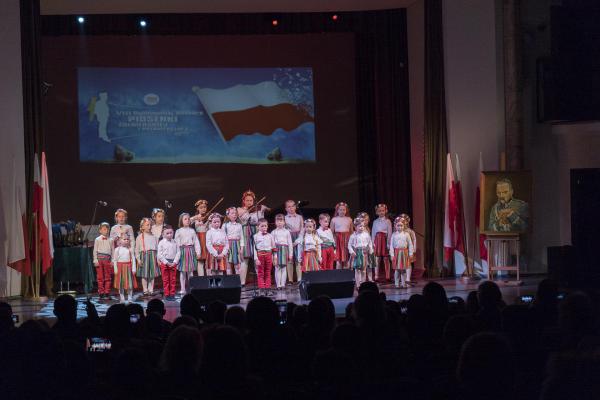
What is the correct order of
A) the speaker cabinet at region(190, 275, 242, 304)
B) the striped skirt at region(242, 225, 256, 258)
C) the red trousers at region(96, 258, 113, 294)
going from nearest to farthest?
the speaker cabinet at region(190, 275, 242, 304) → the red trousers at region(96, 258, 113, 294) → the striped skirt at region(242, 225, 256, 258)

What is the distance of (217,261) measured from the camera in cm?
1285

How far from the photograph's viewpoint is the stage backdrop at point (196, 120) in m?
15.3

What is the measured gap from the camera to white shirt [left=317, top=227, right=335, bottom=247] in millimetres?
12742

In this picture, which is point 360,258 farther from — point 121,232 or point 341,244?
point 121,232

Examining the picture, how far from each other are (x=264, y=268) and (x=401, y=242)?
213cm

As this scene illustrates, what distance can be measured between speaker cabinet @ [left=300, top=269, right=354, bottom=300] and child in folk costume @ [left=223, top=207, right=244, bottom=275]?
172 centimetres

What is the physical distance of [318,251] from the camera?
499 inches

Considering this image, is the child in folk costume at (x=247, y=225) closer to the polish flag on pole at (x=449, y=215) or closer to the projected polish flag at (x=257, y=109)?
the projected polish flag at (x=257, y=109)

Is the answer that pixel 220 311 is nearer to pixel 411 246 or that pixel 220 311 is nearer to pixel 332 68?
pixel 411 246

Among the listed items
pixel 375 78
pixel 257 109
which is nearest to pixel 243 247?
pixel 257 109

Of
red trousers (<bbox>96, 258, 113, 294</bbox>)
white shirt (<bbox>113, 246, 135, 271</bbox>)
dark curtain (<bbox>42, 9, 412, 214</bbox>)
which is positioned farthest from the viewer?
dark curtain (<bbox>42, 9, 412, 214</bbox>)

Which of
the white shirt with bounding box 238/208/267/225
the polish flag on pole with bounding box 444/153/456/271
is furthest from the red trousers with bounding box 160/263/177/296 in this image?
the polish flag on pole with bounding box 444/153/456/271

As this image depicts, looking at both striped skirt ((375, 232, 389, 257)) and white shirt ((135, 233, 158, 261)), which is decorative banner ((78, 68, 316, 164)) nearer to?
striped skirt ((375, 232, 389, 257))

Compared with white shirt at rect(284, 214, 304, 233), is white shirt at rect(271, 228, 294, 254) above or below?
below
